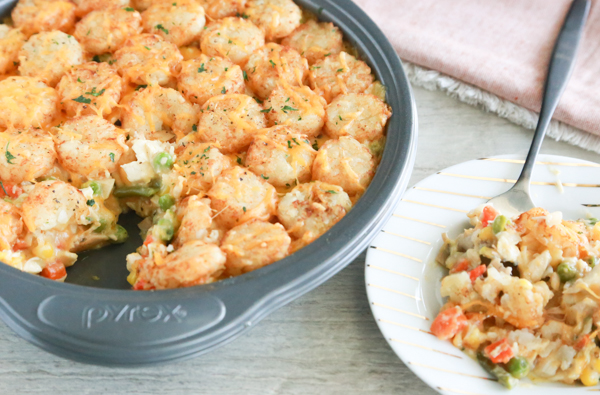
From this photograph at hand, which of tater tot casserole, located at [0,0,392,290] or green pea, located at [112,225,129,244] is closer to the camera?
tater tot casserole, located at [0,0,392,290]

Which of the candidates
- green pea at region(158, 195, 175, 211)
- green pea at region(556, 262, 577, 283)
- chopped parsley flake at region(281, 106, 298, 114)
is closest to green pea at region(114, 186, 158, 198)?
green pea at region(158, 195, 175, 211)

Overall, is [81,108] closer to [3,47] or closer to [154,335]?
[3,47]

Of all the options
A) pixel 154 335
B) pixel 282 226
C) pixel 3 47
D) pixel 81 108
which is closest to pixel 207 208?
pixel 282 226

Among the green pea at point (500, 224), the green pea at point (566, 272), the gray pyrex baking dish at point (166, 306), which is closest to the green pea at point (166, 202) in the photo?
the gray pyrex baking dish at point (166, 306)

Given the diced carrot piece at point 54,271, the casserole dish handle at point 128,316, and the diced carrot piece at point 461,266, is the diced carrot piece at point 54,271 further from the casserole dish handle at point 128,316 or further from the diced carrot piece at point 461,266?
the diced carrot piece at point 461,266

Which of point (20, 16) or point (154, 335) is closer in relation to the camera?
point (154, 335)

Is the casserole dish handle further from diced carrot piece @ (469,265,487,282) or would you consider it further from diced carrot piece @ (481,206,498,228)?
diced carrot piece @ (481,206,498,228)

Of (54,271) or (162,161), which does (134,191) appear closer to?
(162,161)
